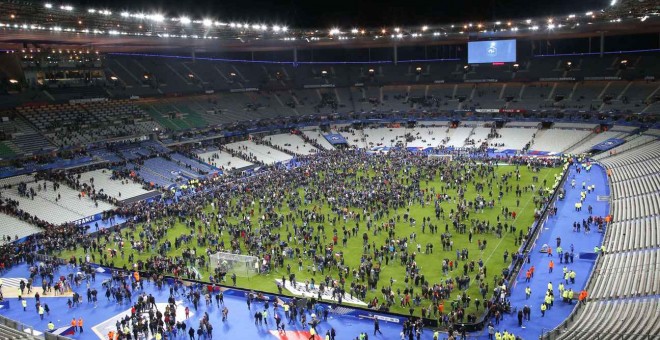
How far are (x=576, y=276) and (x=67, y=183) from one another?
4234 centimetres

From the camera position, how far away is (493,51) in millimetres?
69375

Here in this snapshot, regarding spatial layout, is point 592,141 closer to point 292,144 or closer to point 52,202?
point 292,144

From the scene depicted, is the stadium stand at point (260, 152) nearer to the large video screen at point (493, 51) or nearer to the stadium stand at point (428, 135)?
the stadium stand at point (428, 135)

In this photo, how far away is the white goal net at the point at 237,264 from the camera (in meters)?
28.1

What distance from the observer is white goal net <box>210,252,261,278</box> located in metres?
28.1

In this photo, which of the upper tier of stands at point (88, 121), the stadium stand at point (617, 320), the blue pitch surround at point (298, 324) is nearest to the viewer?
the stadium stand at point (617, 320)

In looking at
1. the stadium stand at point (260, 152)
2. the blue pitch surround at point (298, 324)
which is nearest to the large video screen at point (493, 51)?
the stadium stand at point (260, 152)

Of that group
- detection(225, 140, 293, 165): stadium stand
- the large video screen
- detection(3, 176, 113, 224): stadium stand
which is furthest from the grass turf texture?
the large video screen

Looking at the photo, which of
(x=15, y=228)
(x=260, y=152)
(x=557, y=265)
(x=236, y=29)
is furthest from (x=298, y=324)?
(x=260, y=152)

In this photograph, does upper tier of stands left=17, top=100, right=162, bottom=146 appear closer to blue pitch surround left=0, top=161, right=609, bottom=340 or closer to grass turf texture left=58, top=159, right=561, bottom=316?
grass turf texture left=58, top=159, right=561, bottom=316

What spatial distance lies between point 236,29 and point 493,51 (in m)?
36.4

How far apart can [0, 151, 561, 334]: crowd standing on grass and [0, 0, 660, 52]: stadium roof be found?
1525 centimetres

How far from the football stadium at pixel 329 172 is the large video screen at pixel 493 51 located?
11.7 inches

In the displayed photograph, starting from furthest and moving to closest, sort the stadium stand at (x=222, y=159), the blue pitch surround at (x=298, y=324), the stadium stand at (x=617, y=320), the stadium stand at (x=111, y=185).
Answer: the stadium stand at (x=222, y=159)
the stadium stand at (x=111, y=185)
the blue pitch surround at (x=298, y=324)
the stadium stand at (x=617, y=320)
